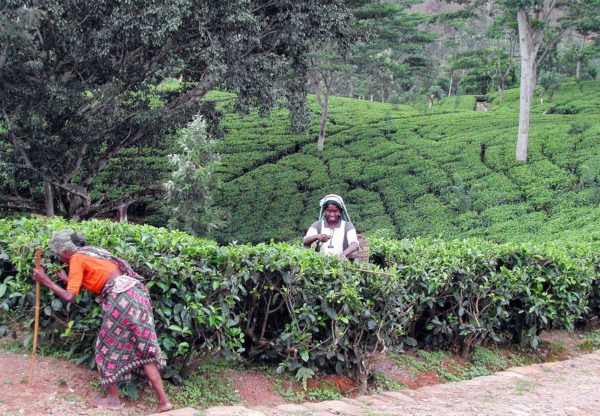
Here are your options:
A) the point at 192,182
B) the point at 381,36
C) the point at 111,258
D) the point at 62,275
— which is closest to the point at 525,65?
the point at 381,36

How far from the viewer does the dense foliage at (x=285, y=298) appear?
430 centimetres

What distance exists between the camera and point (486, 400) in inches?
189

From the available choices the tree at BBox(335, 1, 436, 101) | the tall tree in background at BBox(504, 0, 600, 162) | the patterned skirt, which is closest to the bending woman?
the patterned skirt

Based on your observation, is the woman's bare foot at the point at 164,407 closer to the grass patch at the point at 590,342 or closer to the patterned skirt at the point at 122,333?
the patterned skirt at the point at 122,333

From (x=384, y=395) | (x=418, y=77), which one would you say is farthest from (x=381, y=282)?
(x=418, y=77)

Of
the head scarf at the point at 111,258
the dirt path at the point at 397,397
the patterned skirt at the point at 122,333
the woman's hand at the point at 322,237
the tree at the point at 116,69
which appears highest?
the tree at the point at 116,69

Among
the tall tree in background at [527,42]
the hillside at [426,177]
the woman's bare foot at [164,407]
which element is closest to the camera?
the woman's bare foot at [164,407]

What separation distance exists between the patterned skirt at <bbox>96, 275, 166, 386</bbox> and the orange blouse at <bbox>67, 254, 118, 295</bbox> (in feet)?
0.20

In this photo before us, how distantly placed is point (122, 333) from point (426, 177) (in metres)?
13.5

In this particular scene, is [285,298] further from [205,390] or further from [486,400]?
[486,400]

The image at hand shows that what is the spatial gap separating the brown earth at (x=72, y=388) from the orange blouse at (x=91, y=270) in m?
0.67

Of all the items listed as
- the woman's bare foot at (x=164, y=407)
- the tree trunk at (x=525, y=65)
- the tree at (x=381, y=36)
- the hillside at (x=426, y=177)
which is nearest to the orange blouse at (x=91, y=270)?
the woman's bare foot at (x=164, y=407)

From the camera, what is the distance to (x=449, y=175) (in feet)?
54.0

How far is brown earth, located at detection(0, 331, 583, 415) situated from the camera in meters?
3.80
